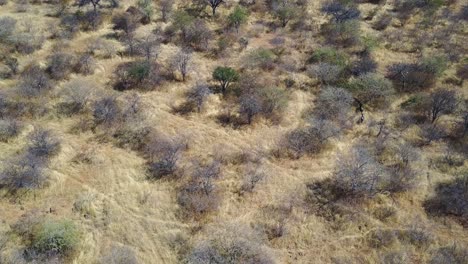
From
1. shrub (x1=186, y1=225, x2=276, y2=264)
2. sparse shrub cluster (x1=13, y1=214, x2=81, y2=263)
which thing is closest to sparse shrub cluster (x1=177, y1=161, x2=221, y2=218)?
shrub (x1=186, y1=225, x2=276, y2=264)

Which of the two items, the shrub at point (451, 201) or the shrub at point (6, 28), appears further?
the shrub at point (6, 28)

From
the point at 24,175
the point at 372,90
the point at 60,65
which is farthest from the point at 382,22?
the point at 24,175

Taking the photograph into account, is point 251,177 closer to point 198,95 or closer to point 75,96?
point 198,95

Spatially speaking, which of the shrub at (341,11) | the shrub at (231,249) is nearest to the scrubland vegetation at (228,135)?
the shrub at (231,249)

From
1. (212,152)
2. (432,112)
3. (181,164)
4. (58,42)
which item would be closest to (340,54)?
(432,112)

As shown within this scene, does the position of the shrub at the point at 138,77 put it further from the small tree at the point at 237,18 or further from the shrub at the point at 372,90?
the shrub at the point at 372,90
